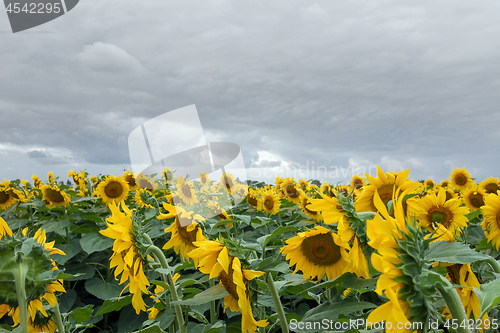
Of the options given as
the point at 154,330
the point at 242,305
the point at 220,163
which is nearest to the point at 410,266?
the point at 242,305

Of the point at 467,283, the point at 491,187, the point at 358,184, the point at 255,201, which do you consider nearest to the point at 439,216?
the point at 467,283

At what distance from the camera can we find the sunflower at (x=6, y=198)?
832cm

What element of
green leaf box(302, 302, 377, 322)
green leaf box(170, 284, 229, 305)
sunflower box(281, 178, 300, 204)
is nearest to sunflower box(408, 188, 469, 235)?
green leaf box(302, 302, 377, 322)

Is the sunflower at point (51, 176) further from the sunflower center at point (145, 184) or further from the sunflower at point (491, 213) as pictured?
the sunflower at point (491, 213)

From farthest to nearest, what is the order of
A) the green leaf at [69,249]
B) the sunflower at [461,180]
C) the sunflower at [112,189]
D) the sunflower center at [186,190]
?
the sunflower at [461,180] → the sunflower at [112,189] → the sunflower center at [186,190] → the green leaf at [69,249]

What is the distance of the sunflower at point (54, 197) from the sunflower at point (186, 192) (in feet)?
7.89

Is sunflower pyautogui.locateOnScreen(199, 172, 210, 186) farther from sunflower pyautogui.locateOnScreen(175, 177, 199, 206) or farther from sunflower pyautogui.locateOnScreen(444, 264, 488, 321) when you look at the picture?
sunflower pyautogui.locateOnScreen(444, 264, 488, 321)

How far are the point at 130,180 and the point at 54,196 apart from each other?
202cm

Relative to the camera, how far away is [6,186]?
8.59m

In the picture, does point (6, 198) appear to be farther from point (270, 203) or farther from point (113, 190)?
point (270, 203)

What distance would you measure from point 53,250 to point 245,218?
1.38 metres

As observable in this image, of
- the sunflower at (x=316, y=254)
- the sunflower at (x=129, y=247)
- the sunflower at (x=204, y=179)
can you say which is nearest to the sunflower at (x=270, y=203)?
the sunflower at (x=204, y=179)

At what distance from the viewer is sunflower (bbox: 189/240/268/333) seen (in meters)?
1.63

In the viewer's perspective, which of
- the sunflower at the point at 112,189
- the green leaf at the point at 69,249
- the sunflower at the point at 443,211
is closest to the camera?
the sunflower at the point at 443,211
